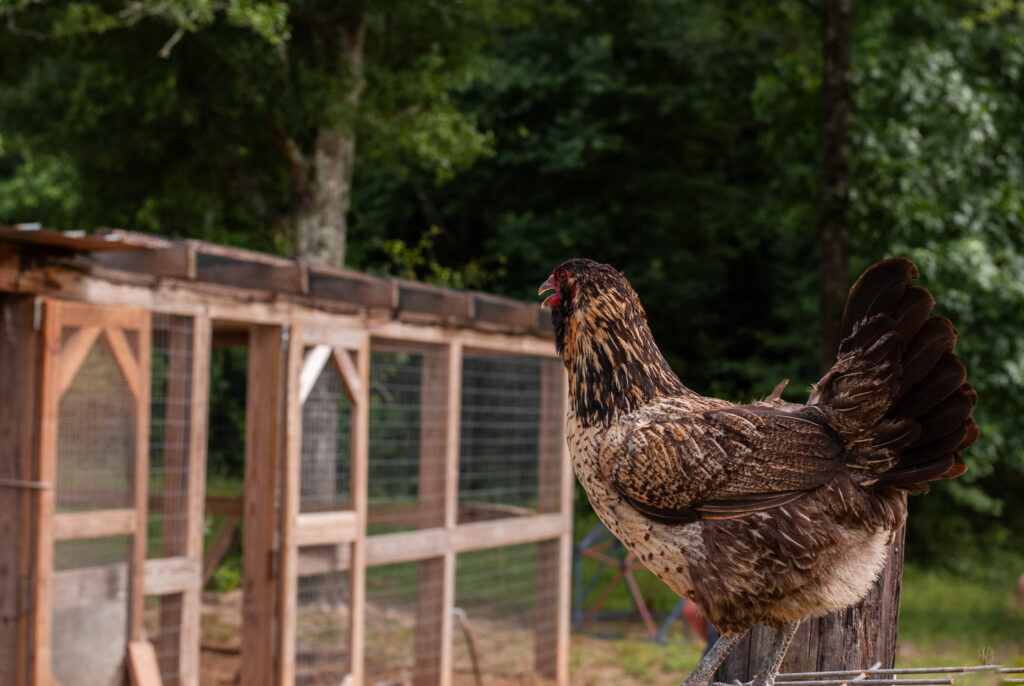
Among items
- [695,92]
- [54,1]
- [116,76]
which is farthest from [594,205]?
[54,1]

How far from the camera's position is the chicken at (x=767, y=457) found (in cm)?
210

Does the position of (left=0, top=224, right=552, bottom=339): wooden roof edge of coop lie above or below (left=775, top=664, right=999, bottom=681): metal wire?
above

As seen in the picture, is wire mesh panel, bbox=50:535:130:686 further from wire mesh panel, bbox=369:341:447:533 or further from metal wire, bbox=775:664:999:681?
metal wire, bbox=775:664:999:681

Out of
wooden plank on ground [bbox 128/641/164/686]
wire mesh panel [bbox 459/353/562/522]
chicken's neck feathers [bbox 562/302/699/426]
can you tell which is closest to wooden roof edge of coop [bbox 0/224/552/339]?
wire mesh panel [bbox 459/353/562/522]

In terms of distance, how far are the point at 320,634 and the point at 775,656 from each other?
17.4 feet

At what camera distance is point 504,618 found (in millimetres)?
9758

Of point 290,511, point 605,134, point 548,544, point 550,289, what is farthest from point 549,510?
point 605,134

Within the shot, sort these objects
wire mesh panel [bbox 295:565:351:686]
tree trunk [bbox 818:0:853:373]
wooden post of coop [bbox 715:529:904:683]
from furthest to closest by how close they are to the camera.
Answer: tree trunk [bbox 818:0:853:373] → wire mesh panel [bbox 295:565:351:686] → wooden post of coop [bbox 715:529:904:683]

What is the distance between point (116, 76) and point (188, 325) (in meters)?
7.39

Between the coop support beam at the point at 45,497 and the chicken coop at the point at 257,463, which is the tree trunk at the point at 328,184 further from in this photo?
the coop support beam at the point at 45,497

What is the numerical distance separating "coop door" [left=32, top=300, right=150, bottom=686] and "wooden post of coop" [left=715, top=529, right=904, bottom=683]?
11.6 feet

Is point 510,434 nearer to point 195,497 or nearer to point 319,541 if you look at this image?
point 319,541

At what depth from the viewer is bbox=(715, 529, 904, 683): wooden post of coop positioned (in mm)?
2369

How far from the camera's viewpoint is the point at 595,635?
11.7 metres
